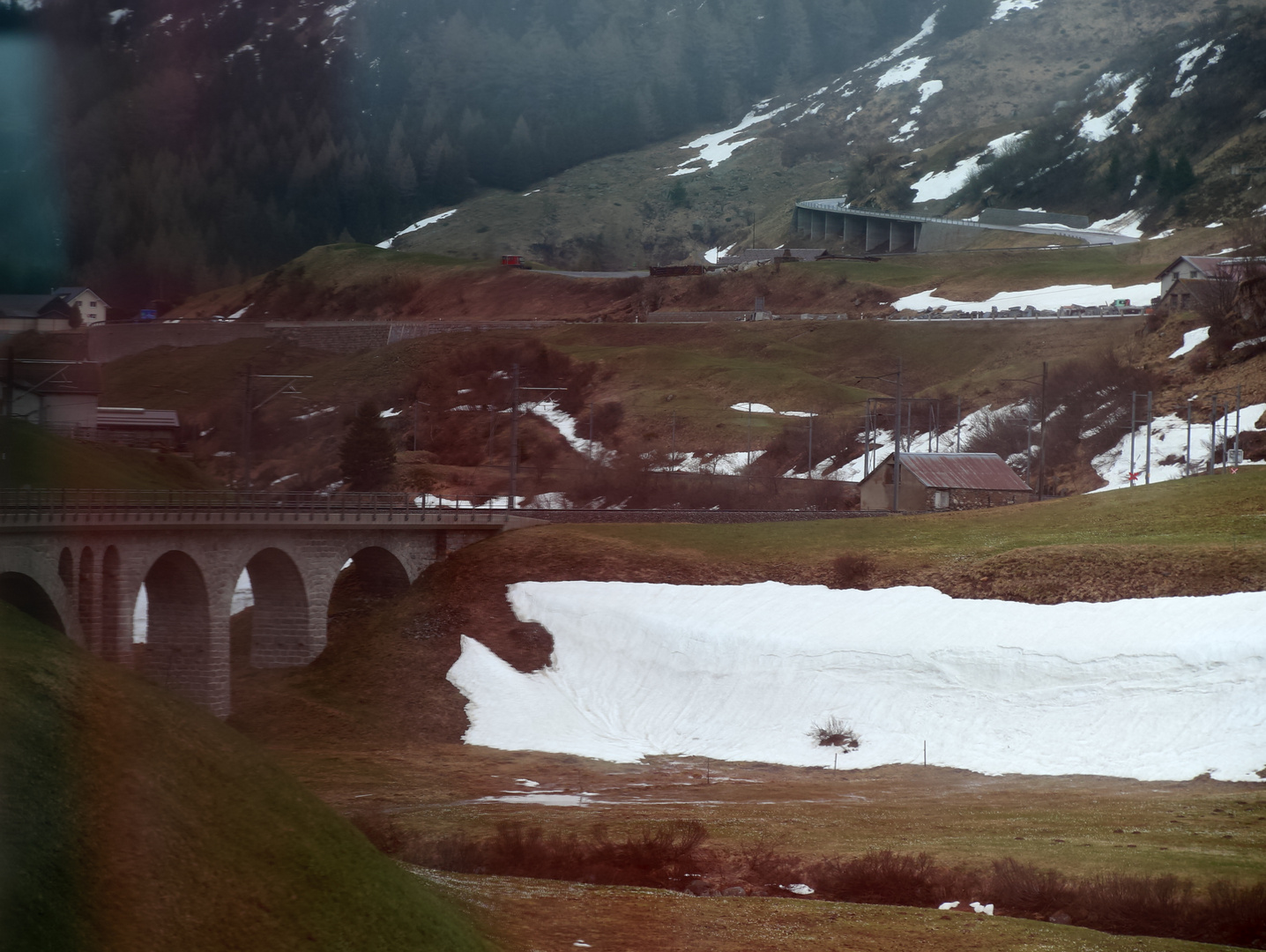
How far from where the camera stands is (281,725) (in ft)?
195

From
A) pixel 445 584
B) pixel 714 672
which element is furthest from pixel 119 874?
pixel 445 584

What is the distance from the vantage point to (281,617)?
67.8m

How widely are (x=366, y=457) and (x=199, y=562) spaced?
2050 inches

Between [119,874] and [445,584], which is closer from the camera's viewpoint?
[119,874]

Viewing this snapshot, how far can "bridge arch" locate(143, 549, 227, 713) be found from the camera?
58.7 m

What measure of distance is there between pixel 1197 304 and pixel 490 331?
Result: 76413 mm

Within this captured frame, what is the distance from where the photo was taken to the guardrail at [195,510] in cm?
5025

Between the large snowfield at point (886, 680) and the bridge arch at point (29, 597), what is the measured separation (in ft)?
59.3

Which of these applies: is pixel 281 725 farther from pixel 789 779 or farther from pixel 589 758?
pixel 789 779

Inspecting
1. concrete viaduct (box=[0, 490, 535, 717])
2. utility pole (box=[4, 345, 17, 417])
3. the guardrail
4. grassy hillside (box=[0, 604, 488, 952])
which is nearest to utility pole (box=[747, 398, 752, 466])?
concrete viaduct (box=[0, 490, 535, 717])

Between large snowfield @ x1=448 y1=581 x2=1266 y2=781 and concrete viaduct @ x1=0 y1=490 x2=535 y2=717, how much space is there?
291 inches

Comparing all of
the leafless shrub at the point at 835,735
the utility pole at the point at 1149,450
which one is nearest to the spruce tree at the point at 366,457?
the utility pole at the point at 1149,450

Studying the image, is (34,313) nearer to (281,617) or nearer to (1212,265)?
(281,617)

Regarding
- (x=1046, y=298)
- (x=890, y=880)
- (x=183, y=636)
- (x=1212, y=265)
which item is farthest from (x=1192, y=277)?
(x=890, y=880)
